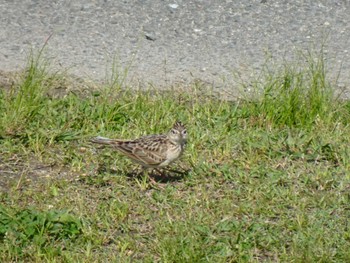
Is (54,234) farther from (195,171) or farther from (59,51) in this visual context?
(59,51)

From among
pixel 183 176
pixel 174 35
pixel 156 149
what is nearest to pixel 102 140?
pixel 156 149

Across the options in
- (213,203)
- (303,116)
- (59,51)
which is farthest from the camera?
(59,51)

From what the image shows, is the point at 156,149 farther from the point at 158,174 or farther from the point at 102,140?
the point at 102,140

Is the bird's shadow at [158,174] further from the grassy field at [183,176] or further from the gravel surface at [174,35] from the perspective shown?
the gravel surface at [174,35]

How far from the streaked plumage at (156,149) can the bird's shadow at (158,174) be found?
0.14 metres

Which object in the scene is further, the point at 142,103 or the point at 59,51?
the point at 59,51

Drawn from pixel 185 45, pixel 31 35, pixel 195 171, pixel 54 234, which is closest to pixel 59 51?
pixel 31 35

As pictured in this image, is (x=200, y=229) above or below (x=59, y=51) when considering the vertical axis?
above

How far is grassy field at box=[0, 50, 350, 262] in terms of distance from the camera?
7336 millimetres

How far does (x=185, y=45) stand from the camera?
11188mm

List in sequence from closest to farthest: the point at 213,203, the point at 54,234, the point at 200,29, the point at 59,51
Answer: the point at 54,234, the point at 213,203, the point at 59,51, the point at 200,29

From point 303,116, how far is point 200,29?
2505 mm

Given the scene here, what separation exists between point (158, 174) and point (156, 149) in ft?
1.27

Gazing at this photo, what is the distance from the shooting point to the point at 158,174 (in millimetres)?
8711
